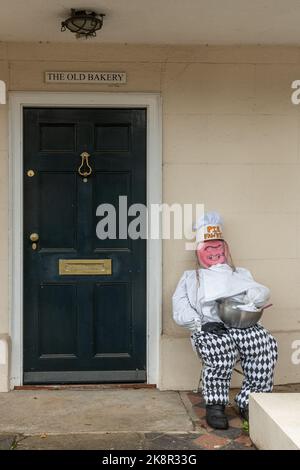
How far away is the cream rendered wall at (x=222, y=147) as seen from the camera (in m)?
4.99

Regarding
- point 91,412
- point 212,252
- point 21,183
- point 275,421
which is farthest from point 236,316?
point 21,183

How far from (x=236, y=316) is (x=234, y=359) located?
30 centimetres

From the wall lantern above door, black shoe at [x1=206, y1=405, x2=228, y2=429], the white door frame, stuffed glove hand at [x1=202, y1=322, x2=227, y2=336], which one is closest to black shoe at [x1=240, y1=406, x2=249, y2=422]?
black shoe at [x1=206, y1=405, x2=228, y2=429]

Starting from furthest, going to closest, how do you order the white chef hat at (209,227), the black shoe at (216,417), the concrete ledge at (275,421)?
1. the white chef hat at (209,227)
2. the black shoe at (216,417)
3. the concrete ledge at (275,421)

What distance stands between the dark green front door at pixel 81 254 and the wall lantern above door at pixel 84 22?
2.62 ft

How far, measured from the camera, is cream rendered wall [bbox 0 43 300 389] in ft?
16.4

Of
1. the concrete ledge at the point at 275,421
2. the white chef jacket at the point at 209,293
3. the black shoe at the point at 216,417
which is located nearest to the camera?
the concrete ledge at the point at 275,421

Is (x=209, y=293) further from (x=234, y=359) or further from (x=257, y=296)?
(x=234, y=359)

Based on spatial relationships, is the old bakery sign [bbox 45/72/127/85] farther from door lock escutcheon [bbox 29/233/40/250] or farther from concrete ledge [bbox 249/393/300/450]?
concrete ledge [bbox 249/393/300/450]

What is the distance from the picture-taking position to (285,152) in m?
5.14

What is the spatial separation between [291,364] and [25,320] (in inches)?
88.4

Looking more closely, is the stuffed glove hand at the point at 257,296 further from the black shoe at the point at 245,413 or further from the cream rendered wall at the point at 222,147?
the black shoe at the point at 245,413

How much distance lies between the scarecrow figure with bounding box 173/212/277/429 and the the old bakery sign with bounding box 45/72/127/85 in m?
1.33

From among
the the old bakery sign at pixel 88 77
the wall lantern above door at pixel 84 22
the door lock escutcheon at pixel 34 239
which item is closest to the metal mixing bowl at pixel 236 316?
the door lock escutcheon at pixel 34 239
